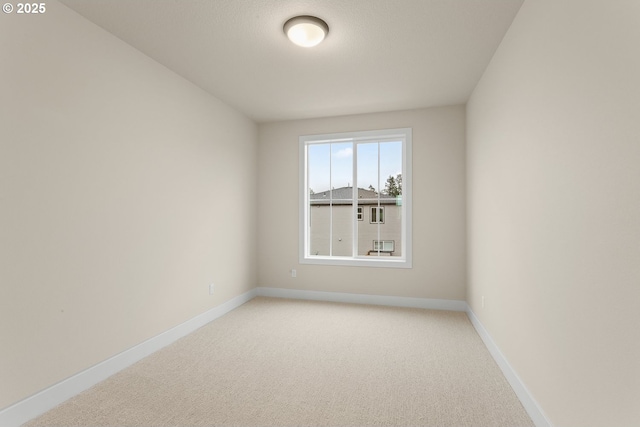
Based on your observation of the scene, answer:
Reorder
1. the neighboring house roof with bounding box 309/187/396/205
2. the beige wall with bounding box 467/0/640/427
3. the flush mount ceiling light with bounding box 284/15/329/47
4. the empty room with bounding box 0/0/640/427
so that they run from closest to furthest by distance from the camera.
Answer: the beige wall with bounding box 467/0/640/427 < the empty room with bounding box 0/0/640/427 < the flush mount ceiling light with bounding box 284/15/329/47 < the neighboring house roof with bounding box 309/187/396/205

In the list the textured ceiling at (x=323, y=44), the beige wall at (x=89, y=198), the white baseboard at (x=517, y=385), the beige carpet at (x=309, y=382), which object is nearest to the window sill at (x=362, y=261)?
the beige carpet at (x=309, y=382)

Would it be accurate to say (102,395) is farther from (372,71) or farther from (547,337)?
(372,71)

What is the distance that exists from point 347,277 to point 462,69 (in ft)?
9.75

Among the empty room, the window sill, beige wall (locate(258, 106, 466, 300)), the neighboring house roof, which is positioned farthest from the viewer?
the neighboring house roof

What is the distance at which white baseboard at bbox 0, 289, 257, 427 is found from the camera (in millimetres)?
1861

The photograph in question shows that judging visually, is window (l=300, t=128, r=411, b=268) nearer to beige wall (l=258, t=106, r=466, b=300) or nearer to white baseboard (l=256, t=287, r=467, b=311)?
beige wall (l=258, t=106, r=466, b=300)

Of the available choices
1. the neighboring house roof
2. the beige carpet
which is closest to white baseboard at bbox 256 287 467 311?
the beige carpet

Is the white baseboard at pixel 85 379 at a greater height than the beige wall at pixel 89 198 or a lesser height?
lesser

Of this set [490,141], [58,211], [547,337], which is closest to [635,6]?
[547,337]

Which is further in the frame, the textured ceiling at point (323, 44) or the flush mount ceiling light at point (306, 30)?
the flush mount ceiling light at point (306, 30)

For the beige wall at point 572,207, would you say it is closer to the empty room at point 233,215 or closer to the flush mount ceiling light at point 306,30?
the empty room at point 233,215

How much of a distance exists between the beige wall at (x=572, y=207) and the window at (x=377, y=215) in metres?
2.07

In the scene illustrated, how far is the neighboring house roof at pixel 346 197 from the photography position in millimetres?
4591

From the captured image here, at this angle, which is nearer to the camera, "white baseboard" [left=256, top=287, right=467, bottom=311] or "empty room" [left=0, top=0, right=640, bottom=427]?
"empty room" [left=0, top=0, right=640, bottom=427]
